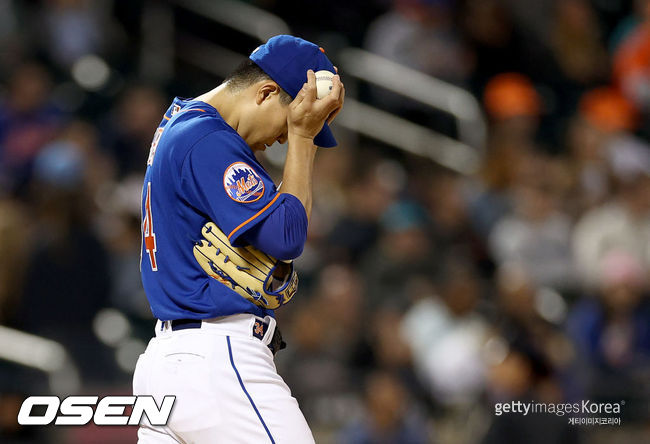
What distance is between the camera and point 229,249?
3082mm

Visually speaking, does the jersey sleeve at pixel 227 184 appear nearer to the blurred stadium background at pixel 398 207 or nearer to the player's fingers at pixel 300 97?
the player's fingers at pixel 300 97

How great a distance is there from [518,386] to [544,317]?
98cm

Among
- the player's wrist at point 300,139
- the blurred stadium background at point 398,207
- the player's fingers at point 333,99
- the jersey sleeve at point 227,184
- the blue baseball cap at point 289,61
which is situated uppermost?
the blue baseball cap at point 289,61

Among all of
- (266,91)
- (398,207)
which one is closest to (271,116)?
(266,91)

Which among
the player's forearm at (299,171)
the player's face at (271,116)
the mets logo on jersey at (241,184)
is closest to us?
the mets logo on jersey at (241,184)

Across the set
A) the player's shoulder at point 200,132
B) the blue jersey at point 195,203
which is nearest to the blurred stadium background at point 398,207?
the blue jersey at point 195,203

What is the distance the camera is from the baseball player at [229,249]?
3020mm

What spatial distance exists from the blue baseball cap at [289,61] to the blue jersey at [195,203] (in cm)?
22

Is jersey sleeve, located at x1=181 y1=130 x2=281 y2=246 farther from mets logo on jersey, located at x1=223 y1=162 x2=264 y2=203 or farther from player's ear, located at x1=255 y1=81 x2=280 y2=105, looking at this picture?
player's ear, located at x1=255 y1=81 x2=280 y2=105

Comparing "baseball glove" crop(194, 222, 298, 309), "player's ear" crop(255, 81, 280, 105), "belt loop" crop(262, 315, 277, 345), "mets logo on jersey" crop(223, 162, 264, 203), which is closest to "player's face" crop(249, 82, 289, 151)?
"player's ear" crop(255, 81, 280, 105)

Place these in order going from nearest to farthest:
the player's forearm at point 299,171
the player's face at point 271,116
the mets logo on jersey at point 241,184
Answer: the mets logo on jersey at point 241,184
the player's forearm at point 299,171
the player's face at point 271,116

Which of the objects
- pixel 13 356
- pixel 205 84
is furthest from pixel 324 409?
pixel 205 84

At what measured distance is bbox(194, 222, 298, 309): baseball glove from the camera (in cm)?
309

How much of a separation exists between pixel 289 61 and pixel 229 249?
0.62 metres
